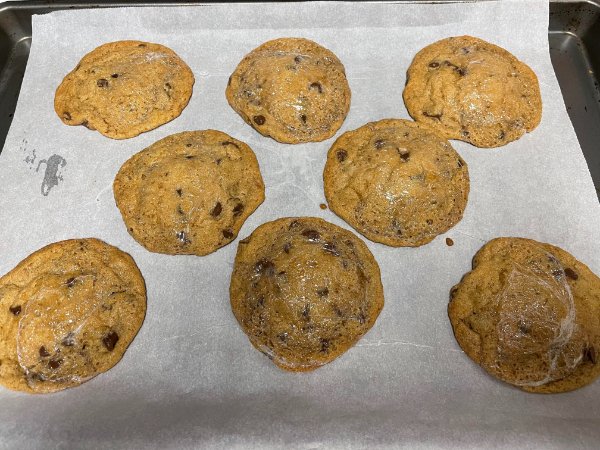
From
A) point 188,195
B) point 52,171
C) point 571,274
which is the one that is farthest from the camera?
point 52,171

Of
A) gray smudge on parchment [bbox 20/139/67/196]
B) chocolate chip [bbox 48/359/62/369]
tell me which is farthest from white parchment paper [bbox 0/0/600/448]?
chocolate chip [bbox 48/359/62/369]

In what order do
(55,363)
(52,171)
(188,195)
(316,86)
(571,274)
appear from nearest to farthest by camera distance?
(55,363)
(571,274)
(188,195)
(52,171)
(316,86)

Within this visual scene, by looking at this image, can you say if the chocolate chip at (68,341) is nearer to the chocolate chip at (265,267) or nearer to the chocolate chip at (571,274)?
the chocolate chip at (265,267)

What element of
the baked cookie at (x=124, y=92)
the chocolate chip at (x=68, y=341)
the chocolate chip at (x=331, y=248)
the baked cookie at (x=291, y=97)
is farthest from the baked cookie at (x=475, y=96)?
the chocolate chip at (x=68, y=341)

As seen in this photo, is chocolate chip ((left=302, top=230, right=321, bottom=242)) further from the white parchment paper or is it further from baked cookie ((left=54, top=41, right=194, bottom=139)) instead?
baked cookie ((left=54, top=41, right=194, bottom=139))

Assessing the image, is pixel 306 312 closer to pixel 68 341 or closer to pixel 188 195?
pixel 188 195

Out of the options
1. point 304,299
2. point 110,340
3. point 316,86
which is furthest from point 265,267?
point 316,86

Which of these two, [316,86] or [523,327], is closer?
[523,327]
